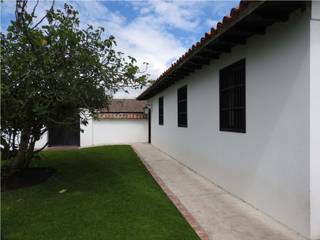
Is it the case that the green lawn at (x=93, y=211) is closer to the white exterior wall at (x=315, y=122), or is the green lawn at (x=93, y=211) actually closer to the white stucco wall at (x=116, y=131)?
the white exterior wall at (x=315, y=122)

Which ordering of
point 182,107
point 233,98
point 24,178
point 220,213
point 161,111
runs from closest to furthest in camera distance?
point 220,213 → point 233,98 → point 24,178 → point 182,107 → point 161,111

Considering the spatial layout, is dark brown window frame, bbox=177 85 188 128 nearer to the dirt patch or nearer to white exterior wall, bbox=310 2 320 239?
the dirt patch

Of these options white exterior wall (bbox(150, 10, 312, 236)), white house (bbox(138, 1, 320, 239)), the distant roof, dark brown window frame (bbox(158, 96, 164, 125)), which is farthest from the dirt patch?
the distant roof

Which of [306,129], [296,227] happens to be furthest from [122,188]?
[306,129]

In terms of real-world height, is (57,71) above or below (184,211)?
above

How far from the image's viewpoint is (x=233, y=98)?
19.1 ft

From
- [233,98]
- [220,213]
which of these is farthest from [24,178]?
[233,98]

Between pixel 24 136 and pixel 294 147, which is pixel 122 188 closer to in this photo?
pixel 24 136

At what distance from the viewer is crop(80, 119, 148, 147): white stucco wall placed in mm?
19438

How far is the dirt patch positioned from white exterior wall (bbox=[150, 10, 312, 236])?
4.70 m

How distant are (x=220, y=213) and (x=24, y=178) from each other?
548 cm

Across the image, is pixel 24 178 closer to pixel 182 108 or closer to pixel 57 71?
pixel 57 71

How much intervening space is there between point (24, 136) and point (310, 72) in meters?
6.39

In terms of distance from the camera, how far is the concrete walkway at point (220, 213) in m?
3.76
